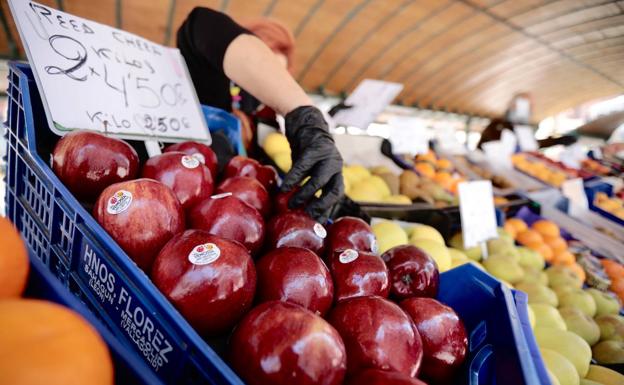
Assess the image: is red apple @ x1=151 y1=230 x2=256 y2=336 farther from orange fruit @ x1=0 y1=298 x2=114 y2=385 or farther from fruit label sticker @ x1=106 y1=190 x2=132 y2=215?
orange fruit @ x1=0 y1=298 x2=114 y2=385

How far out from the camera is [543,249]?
7.57ft

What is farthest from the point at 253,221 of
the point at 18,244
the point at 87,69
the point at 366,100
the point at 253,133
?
the point at 366,100

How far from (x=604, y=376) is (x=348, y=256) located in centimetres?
108

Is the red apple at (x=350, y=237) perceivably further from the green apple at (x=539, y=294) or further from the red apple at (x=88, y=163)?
the green apple at (x=539, y=294)

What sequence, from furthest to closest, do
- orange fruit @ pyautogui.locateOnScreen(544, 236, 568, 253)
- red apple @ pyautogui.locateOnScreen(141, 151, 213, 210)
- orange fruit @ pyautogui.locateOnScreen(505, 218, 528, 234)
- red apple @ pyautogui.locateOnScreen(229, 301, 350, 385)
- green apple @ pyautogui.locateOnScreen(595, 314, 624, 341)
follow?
orange fruit @ pyautogui.locateOnScreen(505, 218, 528, 234), orange fruit @ pyautogui.locateOnScreen(544, 236, 568, 253), green apple @ pyautogui.locateOnScreen(595, 314, 624, 341), red apple @ pyautogui.locateOnScreen(141, 151, 213, 210), red apple @ pyautogui.locateOnScreen(229, 301, 350, 385)

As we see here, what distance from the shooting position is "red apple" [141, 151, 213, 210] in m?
0.90

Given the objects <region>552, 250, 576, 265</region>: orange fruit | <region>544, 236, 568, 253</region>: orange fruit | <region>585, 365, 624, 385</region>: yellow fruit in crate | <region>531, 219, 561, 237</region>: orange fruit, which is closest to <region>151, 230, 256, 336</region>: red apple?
<region>585, 365, 624, 385</region>: yellow fruit in crate

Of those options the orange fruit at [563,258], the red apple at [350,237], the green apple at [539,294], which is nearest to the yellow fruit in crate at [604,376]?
the green apple at [539,294]

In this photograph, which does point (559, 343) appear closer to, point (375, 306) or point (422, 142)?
point (375, 306)

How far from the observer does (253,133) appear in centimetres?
217

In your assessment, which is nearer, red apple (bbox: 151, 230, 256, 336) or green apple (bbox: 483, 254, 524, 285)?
red apple (bbox: 151, 230, 256, 336)

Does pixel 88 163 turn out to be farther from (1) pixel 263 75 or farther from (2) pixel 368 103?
(2) pixel 368 103

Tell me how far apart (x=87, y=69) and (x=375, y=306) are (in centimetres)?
101

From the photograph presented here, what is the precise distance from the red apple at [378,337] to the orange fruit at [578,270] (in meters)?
1.98
